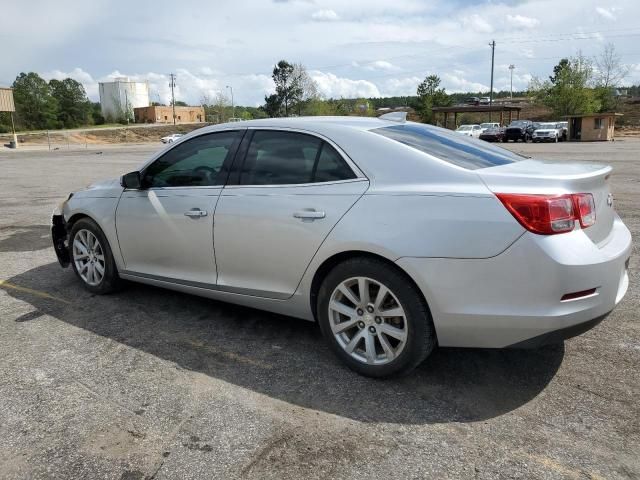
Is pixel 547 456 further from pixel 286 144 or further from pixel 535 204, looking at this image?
pixel 286 144

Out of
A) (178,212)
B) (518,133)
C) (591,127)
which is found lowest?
(518,133)

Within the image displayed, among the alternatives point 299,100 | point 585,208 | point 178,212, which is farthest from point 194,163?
point 299,100

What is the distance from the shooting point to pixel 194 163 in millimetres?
4215

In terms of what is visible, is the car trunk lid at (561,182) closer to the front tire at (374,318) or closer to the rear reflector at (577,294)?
the rear reflector at (577,294)

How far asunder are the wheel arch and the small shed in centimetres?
5219

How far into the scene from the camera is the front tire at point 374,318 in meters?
3.04

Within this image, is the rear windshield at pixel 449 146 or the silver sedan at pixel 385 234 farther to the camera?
the rear windshield at pixel 449 146

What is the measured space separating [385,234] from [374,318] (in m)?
0.53

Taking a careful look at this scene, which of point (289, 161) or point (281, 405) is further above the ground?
point (289, 161)

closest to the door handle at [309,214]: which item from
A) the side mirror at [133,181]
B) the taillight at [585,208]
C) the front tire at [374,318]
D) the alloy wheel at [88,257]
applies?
the front tire at [374,318]

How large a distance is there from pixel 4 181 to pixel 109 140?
6973 cm

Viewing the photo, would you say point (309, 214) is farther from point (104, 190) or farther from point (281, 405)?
point (104, 190)

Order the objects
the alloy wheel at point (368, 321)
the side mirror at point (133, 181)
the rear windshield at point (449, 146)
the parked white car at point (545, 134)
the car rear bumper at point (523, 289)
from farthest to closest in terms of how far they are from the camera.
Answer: the parked white car at point (545, 134), the side mirror at point (133, 181), the rear windshield at point (449, 146), the alloy wheel at point (368, 321), the car rear bumper at point (523, 289)

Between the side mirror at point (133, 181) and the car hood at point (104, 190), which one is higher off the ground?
the side mirror at point (133, 181)
